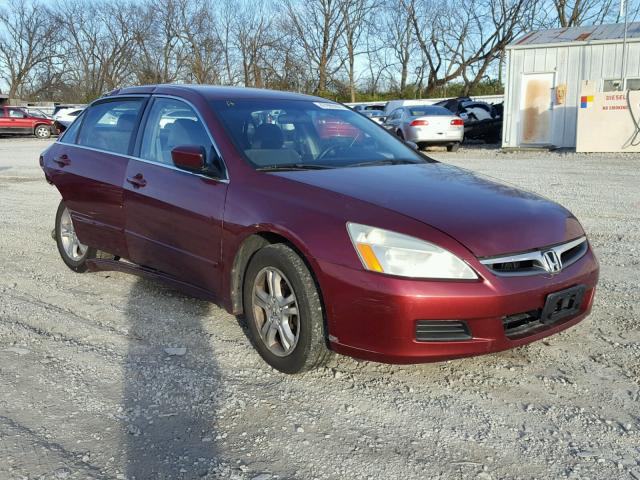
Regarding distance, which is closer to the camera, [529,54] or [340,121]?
[340,121]

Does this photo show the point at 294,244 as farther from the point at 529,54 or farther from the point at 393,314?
the point at 529,54

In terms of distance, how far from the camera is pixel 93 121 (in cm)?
532

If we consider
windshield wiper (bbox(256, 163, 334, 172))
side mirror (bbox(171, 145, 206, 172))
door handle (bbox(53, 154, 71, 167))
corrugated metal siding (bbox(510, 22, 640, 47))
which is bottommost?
door handle (bbox(53, 154, 71, 167))

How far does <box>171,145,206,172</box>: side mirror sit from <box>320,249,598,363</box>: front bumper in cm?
114

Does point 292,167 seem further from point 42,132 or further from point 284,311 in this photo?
point 42,132

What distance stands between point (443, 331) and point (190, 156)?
1797 mm

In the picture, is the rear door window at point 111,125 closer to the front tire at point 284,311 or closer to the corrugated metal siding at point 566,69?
the front tire at point 284,311

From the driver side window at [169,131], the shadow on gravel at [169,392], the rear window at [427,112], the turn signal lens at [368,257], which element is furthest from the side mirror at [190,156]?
the rear window at [427,112]

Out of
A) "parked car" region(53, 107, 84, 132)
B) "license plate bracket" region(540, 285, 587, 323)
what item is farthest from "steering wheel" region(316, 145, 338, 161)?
"parked car" region(53, 107, 84, 132)

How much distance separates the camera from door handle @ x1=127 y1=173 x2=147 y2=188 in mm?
4316

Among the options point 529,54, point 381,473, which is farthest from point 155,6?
point 381,473

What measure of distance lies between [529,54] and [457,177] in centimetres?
1697

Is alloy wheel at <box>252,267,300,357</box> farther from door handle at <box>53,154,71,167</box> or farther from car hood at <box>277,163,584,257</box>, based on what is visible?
door handle at <box>53,154,71,167</box>

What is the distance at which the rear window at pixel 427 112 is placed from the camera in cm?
1845
